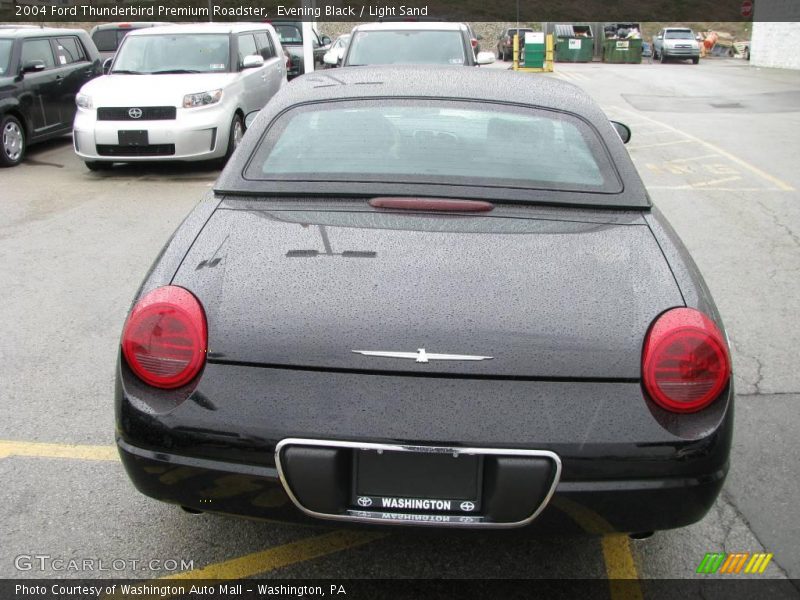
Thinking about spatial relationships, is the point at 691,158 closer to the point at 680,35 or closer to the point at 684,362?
the point at 684,362

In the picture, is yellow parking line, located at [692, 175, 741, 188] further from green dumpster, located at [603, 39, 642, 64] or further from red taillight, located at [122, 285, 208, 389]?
green dumpster, located at [603, 39, 642, 64]

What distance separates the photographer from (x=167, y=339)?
93.8 inches

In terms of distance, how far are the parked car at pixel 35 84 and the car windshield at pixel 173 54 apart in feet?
4.30

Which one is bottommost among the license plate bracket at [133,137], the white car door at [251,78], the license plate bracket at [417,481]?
the license plate bracket at [417,481]

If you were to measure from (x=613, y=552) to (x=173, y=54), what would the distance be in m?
9.52

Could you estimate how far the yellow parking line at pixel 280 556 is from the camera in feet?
8.97

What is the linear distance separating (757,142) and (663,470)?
12.3 meters

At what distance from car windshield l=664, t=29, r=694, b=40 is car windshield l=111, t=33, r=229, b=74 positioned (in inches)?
1294

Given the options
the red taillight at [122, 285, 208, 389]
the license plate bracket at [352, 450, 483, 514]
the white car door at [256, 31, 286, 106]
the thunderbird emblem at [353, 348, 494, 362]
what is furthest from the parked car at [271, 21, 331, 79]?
the license plate bracket at [352, 450, 483, 514]

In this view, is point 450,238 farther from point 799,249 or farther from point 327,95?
point 799,249

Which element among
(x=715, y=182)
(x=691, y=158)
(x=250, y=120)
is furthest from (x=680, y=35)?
(x=250, y=120)

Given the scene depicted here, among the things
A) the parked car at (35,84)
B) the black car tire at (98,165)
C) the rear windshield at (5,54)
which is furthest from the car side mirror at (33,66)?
the black car tire at (98,165)

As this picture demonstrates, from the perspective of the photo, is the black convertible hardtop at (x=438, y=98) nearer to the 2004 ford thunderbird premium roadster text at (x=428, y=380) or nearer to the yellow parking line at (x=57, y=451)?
the 2004 ford thunderbird premium roadster text at (x=428, y=380)

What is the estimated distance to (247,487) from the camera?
2.32m
